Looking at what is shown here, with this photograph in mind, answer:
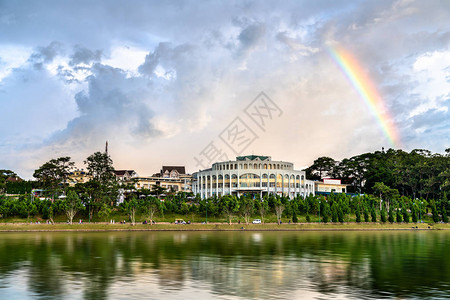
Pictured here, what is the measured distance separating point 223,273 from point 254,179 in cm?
13825

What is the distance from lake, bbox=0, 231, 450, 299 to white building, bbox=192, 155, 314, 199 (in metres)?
114

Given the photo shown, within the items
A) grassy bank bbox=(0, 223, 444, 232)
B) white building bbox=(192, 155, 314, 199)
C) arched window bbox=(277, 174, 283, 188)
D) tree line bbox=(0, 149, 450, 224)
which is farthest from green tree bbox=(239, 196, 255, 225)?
arched window bbox=(277, 174, 283, 188)

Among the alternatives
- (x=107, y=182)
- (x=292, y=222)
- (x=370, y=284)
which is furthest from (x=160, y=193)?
(x=370, y=284)

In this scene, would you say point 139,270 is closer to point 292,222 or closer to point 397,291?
point 397,291

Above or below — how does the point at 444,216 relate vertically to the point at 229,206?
below

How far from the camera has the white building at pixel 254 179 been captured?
177 metres

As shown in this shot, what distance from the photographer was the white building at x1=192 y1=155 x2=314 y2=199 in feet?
582

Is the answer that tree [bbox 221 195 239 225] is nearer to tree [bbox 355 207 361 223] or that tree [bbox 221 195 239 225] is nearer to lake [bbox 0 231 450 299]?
tree [bbox 355 207 361 223]

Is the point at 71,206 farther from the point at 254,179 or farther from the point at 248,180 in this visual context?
the point at 254,179

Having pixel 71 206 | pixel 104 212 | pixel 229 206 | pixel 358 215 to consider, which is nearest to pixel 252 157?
pixel 358 215

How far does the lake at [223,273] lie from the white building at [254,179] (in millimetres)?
113935

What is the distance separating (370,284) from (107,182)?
11394cm

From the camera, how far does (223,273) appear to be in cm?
4041

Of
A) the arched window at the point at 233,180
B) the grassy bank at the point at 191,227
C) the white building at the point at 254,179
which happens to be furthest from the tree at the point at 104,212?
the arched window at the point at 233,180
